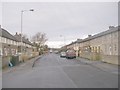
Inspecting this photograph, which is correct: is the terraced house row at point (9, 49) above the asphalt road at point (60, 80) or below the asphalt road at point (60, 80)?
above

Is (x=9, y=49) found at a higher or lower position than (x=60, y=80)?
higher

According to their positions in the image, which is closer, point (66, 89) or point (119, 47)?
point (66, 89)

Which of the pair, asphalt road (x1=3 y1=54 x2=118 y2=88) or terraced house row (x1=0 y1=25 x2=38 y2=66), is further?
terraced house row (x1=0 y1=25 x2=38 y2=66)

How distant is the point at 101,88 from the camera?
11.2 meters

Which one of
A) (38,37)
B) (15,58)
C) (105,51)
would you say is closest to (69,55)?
(105,51)

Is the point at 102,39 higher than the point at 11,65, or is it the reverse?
the point at 102,39

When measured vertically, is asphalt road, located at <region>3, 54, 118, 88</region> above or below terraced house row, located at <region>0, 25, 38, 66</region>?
below

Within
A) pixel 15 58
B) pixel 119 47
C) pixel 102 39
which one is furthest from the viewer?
pixel 102 39

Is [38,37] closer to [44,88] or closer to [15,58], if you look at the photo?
[15,58]

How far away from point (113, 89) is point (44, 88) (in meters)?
2.95

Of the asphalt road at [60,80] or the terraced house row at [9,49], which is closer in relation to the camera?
the asphalt road at [60,80]

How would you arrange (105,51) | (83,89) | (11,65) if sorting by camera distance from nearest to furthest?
(83,89) < (11,65) < (105,51)

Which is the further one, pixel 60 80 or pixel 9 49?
pixel 9 49

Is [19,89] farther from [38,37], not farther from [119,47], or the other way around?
[38,37]
